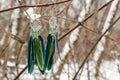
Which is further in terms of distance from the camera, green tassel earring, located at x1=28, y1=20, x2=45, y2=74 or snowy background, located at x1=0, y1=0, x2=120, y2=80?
snowy background, located at x1=0, y1=0, x2=120, y2=80

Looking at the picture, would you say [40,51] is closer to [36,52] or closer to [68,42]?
[36,52]

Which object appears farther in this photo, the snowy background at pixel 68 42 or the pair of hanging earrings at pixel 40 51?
the snowy background at pixel 68 42

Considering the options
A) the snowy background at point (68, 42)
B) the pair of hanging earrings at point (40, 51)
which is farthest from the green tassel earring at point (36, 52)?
the snowy background at point (68, 42)

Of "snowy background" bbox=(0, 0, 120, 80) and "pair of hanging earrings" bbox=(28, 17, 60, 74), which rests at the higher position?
"snowy background" bbox=(0, 0, 120, 80)

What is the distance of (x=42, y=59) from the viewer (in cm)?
90

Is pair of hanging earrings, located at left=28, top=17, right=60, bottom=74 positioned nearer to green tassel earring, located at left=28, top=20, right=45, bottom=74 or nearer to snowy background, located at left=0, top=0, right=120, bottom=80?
green tassel earring, located at left=28, top=20, right=45, bottom=74

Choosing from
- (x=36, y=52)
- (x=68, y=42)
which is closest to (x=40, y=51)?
(x=36, y=52)

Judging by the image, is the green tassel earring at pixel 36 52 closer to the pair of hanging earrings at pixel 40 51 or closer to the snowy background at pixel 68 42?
the pair of hanging earrings at pixel 40 51

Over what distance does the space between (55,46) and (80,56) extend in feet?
7.59

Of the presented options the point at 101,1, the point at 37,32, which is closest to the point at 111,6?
the point at 101,1

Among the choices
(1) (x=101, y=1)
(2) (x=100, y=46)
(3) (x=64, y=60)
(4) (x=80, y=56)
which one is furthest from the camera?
(1) (x=101, y=1)

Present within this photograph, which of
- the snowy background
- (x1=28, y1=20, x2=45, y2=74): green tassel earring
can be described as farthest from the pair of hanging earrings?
the snowy background

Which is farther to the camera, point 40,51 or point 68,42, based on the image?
point 68,42

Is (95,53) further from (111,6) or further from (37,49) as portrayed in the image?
(37,49)
